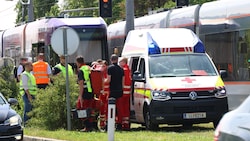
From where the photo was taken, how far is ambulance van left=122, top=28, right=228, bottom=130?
15516 millimetres

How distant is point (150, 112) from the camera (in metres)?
15.6

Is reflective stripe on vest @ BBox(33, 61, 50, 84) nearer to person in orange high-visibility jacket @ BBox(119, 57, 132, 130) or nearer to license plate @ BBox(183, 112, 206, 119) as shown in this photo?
person in orange high-visibility jacket @ BBox(119, 57, 132, 130)

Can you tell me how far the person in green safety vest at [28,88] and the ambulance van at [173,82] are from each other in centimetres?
280

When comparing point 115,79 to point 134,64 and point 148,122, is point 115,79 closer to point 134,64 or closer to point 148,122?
point 148,122

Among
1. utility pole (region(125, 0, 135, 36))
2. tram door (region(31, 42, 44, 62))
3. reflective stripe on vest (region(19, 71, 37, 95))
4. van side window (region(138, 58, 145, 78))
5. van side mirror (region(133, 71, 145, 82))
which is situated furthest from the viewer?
tram door (region(31, 42, 44, 62))

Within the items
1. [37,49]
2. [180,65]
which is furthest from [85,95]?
[37,49]

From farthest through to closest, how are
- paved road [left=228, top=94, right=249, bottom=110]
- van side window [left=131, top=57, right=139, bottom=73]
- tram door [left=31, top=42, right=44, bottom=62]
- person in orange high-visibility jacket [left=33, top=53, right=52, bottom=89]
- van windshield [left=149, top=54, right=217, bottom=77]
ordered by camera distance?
tram door [left=31, top=42, right=44, bottom=62] → person in orange high-visibility jacket [left=33, top=53, right=52, bottom=89] → paved road [left=228, top=94, right=249, bottom=110] → van side window [left=131, top=57, right=139, bottom=73] → van windshield [left=149, top=54, right=217, bottom=77]

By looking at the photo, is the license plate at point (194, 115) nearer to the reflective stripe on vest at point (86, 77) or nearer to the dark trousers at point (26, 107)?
the reflective stripe on vest at point (86, 77)

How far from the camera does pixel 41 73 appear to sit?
19281mm

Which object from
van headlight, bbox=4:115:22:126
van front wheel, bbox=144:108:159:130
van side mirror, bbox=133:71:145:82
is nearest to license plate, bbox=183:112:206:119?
van front wheel, bbox=144:108:159:130

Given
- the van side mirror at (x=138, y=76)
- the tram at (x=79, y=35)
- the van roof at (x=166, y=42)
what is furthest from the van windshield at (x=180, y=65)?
the tram at (x=79, y=35)

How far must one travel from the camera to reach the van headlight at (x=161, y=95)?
50.8ft

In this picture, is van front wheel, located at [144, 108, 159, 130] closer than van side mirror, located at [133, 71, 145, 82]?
Yes

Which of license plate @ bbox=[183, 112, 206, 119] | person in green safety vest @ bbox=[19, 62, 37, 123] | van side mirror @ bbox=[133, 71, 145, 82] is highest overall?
van side mirror @ bbox=[133, 71, 145, 82]
